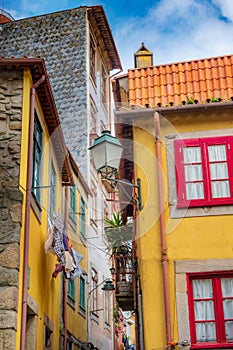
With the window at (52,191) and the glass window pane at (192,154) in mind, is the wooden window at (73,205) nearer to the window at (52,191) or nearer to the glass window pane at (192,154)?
the window at (52,191)

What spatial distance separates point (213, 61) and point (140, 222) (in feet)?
13.8

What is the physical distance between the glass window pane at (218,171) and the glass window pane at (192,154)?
0.34 metres

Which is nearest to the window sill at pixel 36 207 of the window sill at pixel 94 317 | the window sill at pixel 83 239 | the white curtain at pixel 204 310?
the white curtain at pixel 204 310

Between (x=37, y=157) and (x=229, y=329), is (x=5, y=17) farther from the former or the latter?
(x=229, y=329)

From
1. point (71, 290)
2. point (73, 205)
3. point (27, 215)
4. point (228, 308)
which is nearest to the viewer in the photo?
point (27, 215)

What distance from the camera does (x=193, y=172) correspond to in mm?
12875

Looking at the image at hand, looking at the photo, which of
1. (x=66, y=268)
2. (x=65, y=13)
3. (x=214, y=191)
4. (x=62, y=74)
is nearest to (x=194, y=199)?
(x=214, y=191)

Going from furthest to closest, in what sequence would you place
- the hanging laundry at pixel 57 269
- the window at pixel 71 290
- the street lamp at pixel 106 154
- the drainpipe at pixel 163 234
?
the window at pixel 71 290, the hanging laundry at pixel 57 269, the drainpipe at pixel 163 234, the street lamp at pixel 106 154

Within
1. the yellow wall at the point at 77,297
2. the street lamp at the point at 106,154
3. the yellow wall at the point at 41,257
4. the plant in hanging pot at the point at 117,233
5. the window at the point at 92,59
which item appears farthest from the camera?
the window at the point at 92,59

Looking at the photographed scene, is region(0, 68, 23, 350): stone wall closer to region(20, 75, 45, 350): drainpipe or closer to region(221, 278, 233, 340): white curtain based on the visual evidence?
region(20, 75, 45, 350): drainpipe

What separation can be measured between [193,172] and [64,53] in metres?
15.2

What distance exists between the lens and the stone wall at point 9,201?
9500 mm

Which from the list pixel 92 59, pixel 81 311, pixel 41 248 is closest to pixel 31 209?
pixel 41 248

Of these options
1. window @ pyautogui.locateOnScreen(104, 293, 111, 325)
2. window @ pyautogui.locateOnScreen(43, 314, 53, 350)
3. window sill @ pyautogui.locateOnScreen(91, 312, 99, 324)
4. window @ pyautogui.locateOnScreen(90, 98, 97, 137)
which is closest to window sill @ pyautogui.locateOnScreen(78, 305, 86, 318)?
window sill @ pyautogui.locateOnScreen(91, 312, 99, 324)
